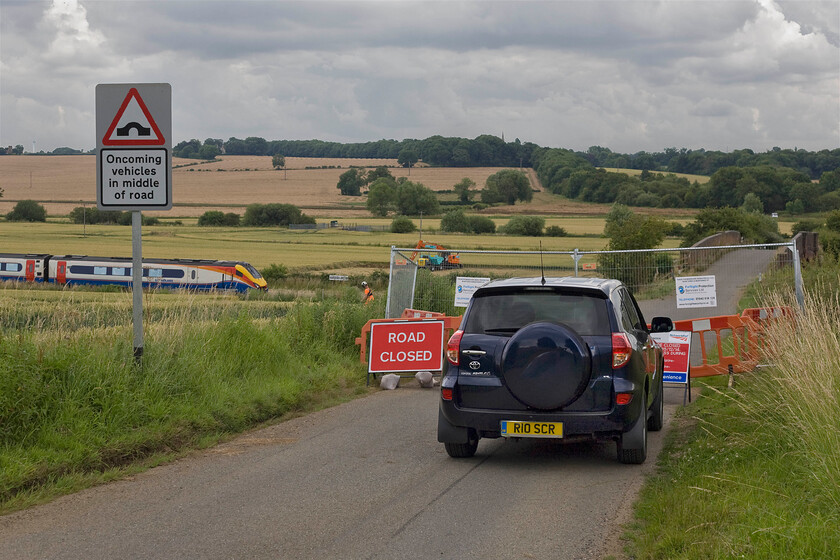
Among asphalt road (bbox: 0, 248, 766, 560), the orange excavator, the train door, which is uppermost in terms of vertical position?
the orange excavator

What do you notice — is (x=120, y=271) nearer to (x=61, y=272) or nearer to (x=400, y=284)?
(x=61, y=272)

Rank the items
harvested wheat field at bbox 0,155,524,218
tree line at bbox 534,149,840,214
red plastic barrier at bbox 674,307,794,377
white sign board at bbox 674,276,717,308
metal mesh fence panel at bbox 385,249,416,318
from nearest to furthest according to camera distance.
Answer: red plastic barrier at bbox 674,307,794,377 < white sign board at bbox 674,276,717,308 < metal mesh fence panel at bbox 385,249,416,318 < tree line at bbox 534,149,840,214 < harvested wheat field at bbox 0,155,524,218

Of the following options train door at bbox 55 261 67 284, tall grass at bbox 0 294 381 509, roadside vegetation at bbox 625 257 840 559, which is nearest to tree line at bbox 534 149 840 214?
train door at bbox 55 261 67 284

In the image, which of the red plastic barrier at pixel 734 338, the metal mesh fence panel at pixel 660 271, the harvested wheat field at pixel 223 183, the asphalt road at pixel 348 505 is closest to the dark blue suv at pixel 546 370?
the asphalt road at pixel 348 505

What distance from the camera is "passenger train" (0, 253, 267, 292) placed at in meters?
61.5

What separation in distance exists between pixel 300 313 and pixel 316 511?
354 inches

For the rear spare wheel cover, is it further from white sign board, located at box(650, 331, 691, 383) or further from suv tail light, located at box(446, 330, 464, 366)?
white sign board, located at box(650, 331, 691, 383)

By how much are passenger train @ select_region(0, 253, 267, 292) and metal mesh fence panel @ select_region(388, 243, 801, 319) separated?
44.4 meters

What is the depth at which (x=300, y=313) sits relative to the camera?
1574cm

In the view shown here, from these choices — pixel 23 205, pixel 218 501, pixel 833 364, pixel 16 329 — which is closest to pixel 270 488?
pixel 218 501

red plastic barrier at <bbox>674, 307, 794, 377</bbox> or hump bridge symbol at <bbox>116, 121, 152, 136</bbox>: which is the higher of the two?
hump bridge symbol at <bbox>116, 121, 152, 136</bbox>

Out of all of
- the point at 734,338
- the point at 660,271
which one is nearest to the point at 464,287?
the point at 660,271

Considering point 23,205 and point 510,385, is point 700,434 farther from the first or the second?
point 23,205

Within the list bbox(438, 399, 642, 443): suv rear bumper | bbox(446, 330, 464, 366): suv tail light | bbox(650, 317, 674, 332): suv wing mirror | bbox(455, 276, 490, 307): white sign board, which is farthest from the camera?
bbox(455, 276, 490, 307): white sign board
